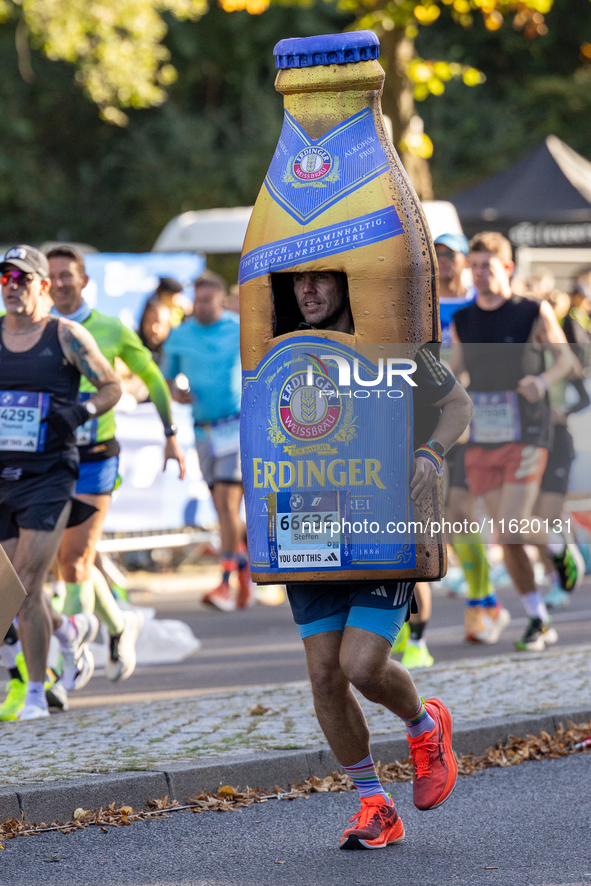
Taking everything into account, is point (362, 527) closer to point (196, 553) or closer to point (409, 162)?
point (196, 553)

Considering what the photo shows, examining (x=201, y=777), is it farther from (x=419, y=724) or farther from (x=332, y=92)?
(x=332, y=92)

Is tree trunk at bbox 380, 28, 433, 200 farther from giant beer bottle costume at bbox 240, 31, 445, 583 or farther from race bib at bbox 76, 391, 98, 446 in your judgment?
giant beer bottle costume at bbox 240, 31, 445, 583

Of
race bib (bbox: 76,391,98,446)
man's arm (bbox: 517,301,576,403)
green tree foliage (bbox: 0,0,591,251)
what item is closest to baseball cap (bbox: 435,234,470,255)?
man's arm (bbox: 517,301,576,403)

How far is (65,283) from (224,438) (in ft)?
11.5

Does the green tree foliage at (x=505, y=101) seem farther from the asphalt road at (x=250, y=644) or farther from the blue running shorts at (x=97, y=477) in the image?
the blue running shorts at (x=97, y=477)

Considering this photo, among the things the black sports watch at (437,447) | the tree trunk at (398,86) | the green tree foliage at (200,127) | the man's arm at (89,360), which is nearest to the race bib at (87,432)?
the man's arm at (89,360)

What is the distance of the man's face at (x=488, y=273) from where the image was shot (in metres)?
8.73

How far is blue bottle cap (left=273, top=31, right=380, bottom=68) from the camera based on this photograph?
4.90m

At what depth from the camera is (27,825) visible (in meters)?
5.32

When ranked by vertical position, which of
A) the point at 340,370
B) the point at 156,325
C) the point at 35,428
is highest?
the point at 156,325

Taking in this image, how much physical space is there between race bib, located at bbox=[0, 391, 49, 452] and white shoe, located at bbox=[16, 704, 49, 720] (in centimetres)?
120

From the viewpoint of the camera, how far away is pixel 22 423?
7031mm

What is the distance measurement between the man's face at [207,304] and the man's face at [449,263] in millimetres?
2808

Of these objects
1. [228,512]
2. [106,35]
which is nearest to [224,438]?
[228,512]
